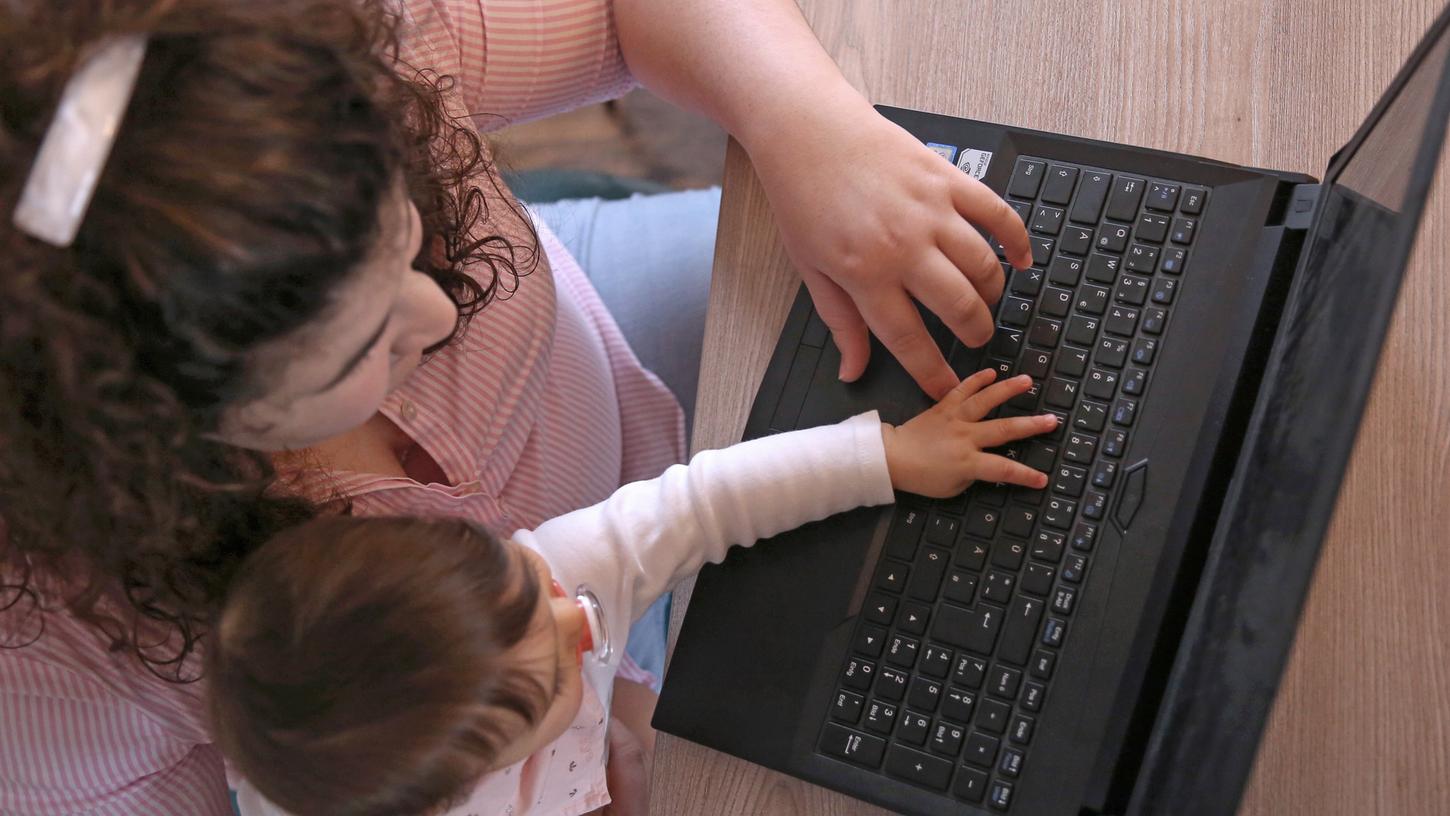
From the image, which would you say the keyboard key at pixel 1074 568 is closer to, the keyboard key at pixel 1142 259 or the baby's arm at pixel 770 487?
the baby's arm at pixel 770 487

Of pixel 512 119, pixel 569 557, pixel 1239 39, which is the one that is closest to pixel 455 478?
pixel 569 557

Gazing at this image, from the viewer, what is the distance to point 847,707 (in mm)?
636

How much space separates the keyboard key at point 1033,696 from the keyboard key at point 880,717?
0.07 meters

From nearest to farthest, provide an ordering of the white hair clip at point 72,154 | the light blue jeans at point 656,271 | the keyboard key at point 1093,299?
the white hair clip at point 72,154 → the keyboard key at point 1093,299 → the light blue jeans at point 656,271

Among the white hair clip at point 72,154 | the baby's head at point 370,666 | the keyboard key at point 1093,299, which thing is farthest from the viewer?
the keyboard key at point 1093,299

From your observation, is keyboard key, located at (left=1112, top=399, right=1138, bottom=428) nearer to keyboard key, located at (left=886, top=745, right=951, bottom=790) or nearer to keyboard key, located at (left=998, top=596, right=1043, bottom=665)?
keyboard key, located at (left=998, top=596, right=1043, bottom=665)

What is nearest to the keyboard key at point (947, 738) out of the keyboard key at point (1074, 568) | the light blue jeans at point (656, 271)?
the keyboard key at point (1074, 568)

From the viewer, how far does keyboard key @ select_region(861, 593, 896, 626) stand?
0.65 meters

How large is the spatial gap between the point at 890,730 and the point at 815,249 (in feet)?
0.98

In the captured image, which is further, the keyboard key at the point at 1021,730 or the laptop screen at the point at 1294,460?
the keyboard key at the point at 1021,730

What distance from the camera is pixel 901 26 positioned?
788 millimetres

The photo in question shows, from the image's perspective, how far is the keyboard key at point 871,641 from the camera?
64cm

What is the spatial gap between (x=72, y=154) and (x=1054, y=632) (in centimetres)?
52

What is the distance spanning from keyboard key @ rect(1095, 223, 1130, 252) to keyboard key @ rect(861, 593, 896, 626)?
25cm
